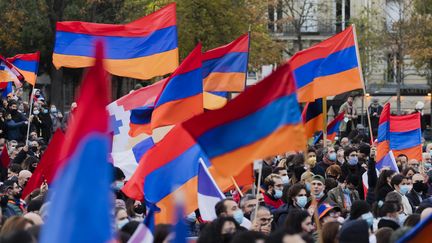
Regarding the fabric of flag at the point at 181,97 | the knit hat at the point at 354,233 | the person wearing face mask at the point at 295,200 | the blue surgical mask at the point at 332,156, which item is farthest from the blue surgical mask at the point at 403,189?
the knit hat at the point at 354,233

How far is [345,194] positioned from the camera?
15.3m

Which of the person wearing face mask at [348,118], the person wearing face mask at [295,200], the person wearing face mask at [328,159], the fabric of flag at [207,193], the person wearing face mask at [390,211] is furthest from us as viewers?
the person wearing face mask at [348,118]

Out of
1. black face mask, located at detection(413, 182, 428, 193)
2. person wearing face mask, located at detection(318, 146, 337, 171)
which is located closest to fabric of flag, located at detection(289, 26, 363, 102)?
black face mask, located at detection(413, 182, 428, 193)

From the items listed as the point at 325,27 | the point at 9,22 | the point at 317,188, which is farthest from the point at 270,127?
the point at 325,27

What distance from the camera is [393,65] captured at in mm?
58750

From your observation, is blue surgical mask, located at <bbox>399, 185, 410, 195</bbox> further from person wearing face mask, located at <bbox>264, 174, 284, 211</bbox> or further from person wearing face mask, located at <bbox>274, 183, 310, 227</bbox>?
person wearing face mask, located at <bbox>274, 183, 310, 227</bbox>

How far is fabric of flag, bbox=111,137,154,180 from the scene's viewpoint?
14930 millimetres

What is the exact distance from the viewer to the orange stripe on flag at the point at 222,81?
17.9 meters

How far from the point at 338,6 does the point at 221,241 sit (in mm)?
56210

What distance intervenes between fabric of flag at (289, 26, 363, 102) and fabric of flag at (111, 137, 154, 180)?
109 inches

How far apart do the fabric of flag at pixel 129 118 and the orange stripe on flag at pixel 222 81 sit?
1.87m

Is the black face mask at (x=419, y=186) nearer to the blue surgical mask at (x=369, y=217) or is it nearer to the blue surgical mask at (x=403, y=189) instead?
the blue surgical mask at (x=403, y=189)

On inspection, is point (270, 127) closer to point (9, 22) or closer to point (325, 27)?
point (9, 22)

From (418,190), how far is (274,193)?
2.35 metres
